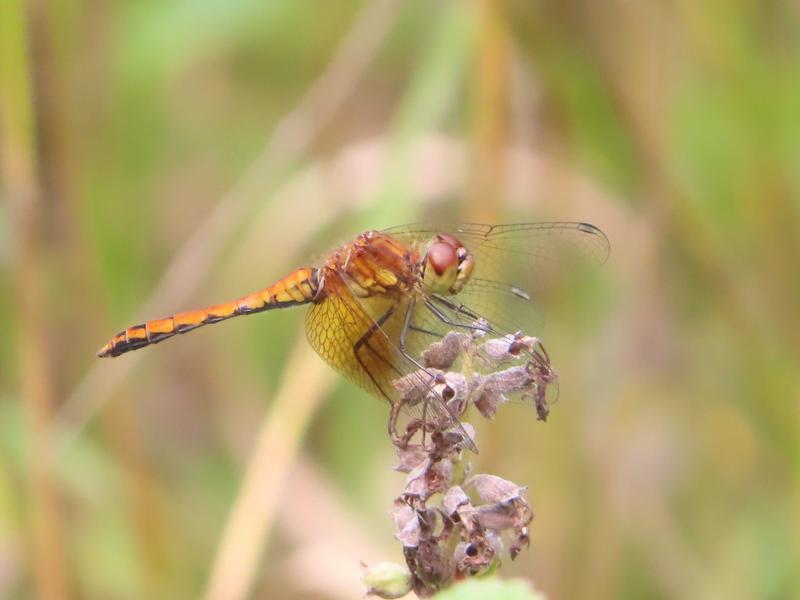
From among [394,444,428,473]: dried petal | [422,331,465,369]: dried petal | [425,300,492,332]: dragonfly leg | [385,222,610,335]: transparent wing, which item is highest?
[385,222,610,335]: transparent wing

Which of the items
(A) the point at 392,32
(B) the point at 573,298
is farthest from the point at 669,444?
(A) the point at 392,32

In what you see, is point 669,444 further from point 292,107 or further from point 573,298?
point 292,107

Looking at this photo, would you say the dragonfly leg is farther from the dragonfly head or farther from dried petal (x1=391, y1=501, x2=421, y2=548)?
dried petal (x1=391, y1=501, x2=421, y2=548)

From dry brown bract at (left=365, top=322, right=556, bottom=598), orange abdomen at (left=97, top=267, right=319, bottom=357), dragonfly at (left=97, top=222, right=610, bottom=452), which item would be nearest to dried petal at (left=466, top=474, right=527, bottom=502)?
dry brown bract at (left=365, top=322, right=556, bottom=598)

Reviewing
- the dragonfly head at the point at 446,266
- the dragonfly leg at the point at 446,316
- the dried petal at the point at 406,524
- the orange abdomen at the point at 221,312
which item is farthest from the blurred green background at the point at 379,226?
the dried petal at the point at 406,524

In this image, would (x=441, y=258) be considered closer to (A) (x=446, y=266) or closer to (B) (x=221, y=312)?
(A) (x=446, y=266)
